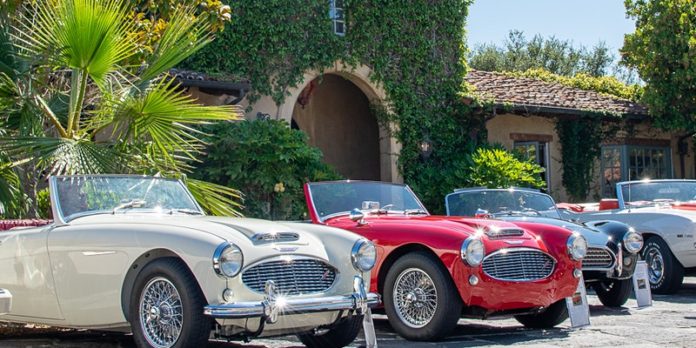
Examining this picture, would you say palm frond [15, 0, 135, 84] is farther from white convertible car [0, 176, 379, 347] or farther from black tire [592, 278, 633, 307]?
black tire [592, 278, 633, 307]

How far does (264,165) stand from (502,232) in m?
7.21

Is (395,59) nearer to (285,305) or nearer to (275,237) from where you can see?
(275,237)

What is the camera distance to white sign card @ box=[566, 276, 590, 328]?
7973 millimetres

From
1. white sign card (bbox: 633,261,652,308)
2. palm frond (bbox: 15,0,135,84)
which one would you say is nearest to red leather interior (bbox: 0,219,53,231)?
palm frond (bbox: 15,0,135,84)

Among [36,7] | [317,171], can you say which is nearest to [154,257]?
[36,7]

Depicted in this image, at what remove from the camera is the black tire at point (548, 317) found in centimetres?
847

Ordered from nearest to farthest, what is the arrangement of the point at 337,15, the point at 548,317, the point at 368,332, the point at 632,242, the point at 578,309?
the point at 368,332 < the point at 578,309 < the point at 548,317 < the point at 632,242 < the point at 337,15

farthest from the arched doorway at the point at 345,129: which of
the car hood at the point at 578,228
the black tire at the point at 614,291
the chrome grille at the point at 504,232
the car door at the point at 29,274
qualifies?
the car door at the point at 29,274

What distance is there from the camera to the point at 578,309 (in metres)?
8.04

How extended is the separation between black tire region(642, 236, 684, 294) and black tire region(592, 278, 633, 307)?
1.46m

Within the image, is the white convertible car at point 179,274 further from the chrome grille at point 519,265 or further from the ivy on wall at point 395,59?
the ivy on wall at point 395,59

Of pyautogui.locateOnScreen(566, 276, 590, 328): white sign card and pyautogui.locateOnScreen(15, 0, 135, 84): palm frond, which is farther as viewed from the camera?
pyautogui.locateOnScreen(15, 0, 135, 84): palm frond

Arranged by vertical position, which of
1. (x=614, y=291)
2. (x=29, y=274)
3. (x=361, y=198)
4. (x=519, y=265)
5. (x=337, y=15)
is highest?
(x=337, y=15)

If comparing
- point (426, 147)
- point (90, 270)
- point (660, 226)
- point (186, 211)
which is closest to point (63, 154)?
point (186, 211)
